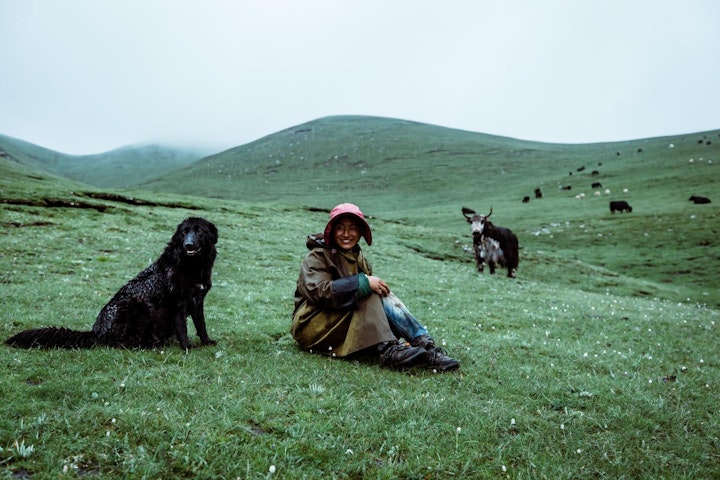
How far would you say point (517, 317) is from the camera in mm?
14664

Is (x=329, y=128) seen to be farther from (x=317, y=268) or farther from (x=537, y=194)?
(x=317, y=268)

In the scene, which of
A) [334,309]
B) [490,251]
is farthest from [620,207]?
[334,309]

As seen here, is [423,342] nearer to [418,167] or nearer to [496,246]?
[496,246]

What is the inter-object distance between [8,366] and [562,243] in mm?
48039

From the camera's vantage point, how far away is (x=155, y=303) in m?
7.89

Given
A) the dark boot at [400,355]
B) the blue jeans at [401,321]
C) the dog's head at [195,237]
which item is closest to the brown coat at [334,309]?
the dark boot at [400,355]

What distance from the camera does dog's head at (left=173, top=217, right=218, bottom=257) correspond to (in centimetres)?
754

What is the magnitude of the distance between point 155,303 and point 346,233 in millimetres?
3706

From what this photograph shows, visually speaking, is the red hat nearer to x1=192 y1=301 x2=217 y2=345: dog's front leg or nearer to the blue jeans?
the blue jeans

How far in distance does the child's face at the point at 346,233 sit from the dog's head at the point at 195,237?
2.36 metres

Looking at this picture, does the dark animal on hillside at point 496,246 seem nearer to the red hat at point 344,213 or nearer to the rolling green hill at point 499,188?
the rolling green hill at point 499,188

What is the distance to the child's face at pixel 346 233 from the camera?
8.41 m

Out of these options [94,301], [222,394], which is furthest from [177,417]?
[94,301]

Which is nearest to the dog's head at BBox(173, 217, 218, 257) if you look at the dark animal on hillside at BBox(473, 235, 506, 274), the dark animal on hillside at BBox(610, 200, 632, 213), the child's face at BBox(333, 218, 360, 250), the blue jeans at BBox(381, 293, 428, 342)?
the child's face at BBox(333, 218, 360, 250)
